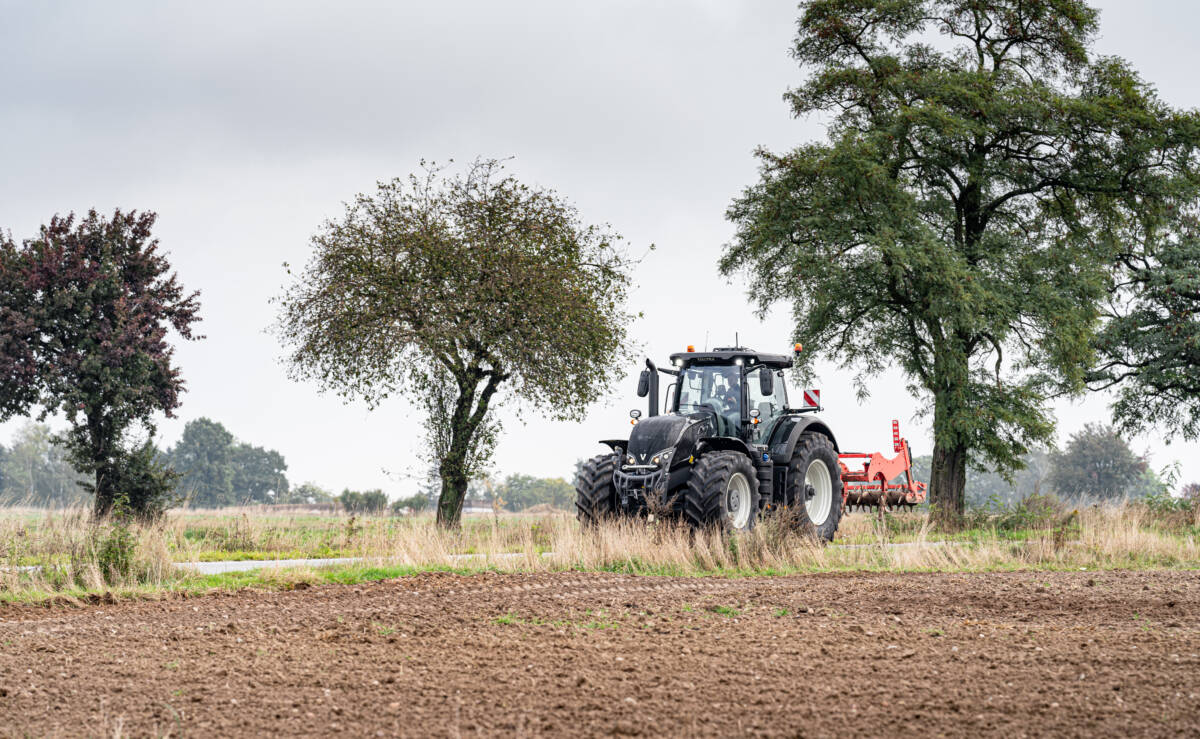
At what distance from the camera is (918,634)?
7227mm

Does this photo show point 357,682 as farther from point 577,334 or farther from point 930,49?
point 930,49

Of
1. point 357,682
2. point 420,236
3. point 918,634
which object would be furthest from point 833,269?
point 357,682

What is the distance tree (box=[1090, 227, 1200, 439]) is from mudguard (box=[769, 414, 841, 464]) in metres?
14.8

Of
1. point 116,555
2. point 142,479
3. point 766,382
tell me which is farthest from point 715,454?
point 142,479

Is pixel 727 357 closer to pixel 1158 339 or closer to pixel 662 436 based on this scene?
pixel 662 436

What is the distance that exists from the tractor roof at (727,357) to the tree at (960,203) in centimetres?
671

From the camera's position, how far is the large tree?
2433cm

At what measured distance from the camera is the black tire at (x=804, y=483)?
14.9 m

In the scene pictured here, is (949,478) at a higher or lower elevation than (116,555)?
higher

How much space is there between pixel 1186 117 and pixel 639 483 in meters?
17.0

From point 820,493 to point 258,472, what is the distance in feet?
215

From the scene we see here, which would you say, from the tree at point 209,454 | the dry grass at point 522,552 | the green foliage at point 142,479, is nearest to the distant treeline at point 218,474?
the tree at point 209,454

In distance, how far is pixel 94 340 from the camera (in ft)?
83.1

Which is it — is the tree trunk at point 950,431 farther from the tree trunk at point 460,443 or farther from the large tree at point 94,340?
the large tree at point 94,340
